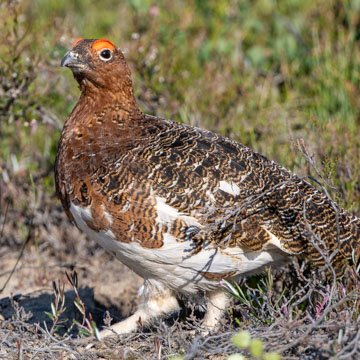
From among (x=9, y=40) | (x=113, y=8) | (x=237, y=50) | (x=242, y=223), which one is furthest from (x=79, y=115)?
(x=113, y=8)

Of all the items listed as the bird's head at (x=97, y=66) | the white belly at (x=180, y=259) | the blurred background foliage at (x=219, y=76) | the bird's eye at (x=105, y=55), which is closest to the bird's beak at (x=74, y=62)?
the bird's head at (x=97, y=66)

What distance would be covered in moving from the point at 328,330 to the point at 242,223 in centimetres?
69

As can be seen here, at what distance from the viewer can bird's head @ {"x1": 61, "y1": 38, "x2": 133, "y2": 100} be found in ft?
11.0

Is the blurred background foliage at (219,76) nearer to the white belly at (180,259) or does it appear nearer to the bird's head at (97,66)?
the white belly at (180,259)

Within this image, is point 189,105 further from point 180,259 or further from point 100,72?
point 180,259

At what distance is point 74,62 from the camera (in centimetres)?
332

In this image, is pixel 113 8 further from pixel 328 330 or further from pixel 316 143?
pixel 328 330

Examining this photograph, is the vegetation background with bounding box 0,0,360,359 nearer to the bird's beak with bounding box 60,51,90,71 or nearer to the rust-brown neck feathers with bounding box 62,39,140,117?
the rust-brown neck feathers with bounding box 62,39,140,117

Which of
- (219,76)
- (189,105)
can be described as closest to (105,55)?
(189,105)

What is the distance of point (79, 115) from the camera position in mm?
3428

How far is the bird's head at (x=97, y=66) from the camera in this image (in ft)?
11.0

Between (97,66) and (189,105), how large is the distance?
1959 millimetres

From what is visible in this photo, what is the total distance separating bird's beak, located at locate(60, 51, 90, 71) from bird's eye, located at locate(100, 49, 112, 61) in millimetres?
102

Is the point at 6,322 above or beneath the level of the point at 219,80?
beneath
